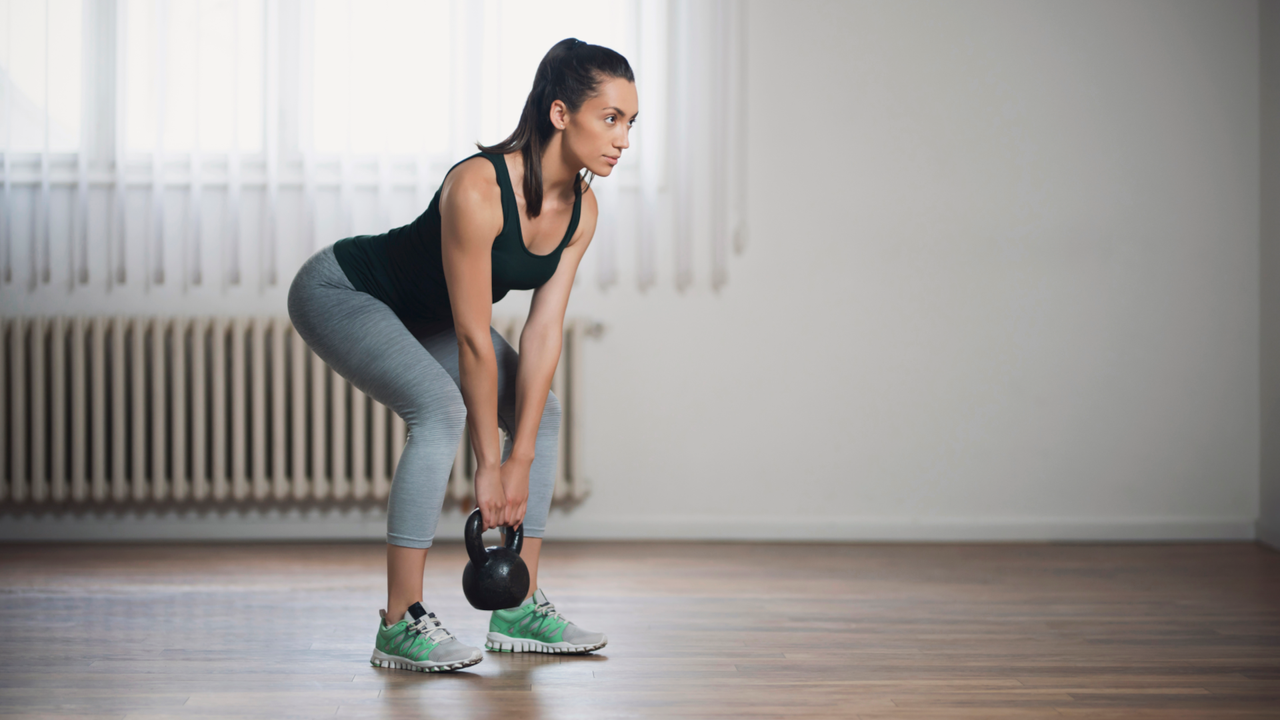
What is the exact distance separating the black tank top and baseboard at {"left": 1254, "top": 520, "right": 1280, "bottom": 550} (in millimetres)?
2442

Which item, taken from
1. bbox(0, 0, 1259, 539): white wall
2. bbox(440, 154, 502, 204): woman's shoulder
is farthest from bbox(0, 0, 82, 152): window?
bbox(440, 154, 502, 204): woman's shoulder

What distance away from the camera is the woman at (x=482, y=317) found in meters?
1.44

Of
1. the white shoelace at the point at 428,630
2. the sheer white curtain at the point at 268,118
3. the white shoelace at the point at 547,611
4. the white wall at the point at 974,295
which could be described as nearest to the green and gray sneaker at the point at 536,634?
the white shoelace at the point at 547,611

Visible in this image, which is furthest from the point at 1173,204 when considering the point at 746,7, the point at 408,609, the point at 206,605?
the point at 206,605

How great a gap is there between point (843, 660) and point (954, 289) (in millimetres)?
1743

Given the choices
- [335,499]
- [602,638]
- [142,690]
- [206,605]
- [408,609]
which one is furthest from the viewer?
[335,499]

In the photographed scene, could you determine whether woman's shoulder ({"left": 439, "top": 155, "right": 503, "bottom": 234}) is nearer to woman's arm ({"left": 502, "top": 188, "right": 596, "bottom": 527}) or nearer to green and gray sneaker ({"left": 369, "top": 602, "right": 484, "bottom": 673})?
woman's arm ({"left": 502, "top": 188, "right": 596, "bottom": 527})

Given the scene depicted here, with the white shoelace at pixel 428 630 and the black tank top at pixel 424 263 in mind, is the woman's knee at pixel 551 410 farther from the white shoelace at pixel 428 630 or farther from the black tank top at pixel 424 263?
the white shoelace at pixel 428 630

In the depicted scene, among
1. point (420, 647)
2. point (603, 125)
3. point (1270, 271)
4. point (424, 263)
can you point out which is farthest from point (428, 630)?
point (1270, 271)

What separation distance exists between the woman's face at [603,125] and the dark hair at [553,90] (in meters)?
0.01

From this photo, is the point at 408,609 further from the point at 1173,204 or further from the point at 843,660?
the point at 1173,204

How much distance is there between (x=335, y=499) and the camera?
114 inches

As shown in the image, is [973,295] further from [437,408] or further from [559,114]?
[437,408]

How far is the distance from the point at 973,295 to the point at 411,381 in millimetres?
2073
